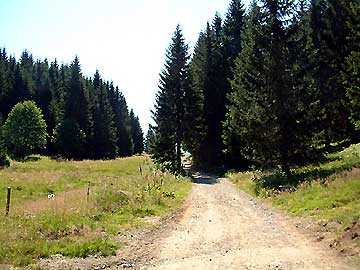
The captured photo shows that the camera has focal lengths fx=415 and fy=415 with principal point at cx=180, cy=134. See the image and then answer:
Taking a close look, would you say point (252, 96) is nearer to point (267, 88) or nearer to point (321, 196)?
point (267, 88)

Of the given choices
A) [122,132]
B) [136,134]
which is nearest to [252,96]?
[122,132]

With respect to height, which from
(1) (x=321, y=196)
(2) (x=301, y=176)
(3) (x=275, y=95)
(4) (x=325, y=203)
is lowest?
(4) (x=325, y=203)

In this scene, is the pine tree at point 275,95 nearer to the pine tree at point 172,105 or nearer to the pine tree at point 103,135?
the pine tree at point 172,105

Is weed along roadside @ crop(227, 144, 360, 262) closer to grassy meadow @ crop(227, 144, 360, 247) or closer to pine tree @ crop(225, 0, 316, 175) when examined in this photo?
grassy meadow @ crop(227, 144, 360, 247)

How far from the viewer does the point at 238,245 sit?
11.0 meters

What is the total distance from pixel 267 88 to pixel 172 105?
18.8m

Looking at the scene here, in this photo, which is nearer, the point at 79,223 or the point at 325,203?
the point at 79,223

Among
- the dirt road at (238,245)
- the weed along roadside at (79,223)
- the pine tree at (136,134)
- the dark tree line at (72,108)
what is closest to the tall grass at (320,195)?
the dirt road at (238,245)

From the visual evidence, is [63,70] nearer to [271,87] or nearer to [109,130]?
[109,130]

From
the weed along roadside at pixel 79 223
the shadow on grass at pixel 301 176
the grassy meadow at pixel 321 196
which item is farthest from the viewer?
the shadow on grass at pixel 301 176

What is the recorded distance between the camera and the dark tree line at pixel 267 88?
26188 millimetres

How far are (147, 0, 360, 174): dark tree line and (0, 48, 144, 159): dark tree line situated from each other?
31.4 meters

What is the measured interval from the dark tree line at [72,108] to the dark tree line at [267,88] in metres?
31.4

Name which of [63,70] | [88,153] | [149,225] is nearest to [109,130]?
[88,153]
